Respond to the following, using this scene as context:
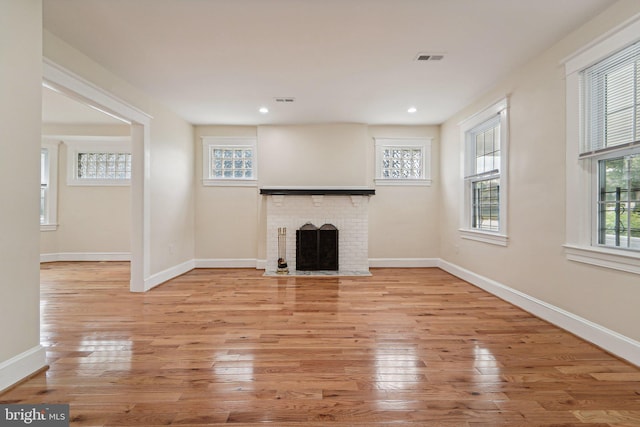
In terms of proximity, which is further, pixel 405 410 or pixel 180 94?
pixel 180 94

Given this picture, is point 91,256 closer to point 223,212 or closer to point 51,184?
point 51,184

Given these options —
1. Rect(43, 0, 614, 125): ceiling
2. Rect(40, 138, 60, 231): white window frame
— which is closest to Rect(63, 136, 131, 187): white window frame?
Rect(40, 138, 60, 231): white window frame

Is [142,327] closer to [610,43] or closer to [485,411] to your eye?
[485,411]

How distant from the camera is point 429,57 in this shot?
10.3ft

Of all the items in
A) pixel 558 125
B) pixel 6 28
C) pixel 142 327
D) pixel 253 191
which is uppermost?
pixel 6 28

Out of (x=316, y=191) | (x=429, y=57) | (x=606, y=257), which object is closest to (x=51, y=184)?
(x=316, y=191)

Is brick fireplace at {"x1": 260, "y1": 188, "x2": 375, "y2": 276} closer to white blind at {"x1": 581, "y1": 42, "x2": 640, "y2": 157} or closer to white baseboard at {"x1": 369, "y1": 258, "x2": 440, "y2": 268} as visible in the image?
white baseboard at {"x1": 369, "y1": 258, "x2": 440, "y2": 268}

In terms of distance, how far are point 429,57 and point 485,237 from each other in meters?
2.40

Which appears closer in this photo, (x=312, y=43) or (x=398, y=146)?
(x=312, y=43)

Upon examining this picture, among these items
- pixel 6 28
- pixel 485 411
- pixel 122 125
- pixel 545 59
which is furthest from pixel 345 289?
pixel 122 125

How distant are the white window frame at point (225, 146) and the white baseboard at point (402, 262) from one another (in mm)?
2645

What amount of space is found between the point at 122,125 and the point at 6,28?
4.75 meters

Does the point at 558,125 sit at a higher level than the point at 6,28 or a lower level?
lower

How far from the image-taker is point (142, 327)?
2887 mm
